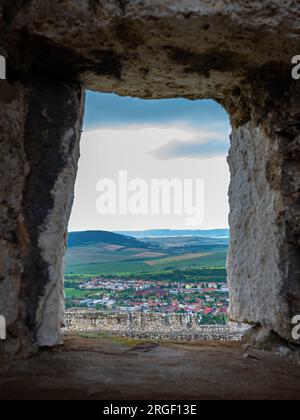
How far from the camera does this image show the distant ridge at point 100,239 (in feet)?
32.9

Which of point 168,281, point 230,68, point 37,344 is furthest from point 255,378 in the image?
point 168,281

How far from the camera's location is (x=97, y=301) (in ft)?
21.0

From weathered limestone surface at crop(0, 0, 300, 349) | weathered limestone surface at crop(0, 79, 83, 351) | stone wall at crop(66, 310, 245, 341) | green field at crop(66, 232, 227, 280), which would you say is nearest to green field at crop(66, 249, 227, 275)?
green field at crop(66, 232, 227, 280)

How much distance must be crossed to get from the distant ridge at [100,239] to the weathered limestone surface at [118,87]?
6.74 m

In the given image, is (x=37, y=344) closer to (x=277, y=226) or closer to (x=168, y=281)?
(x=277, y=226)

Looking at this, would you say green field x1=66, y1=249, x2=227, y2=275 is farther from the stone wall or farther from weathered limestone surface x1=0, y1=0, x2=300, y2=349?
weathered limestone surface x1=0, y1=0, x2=300, y2=349

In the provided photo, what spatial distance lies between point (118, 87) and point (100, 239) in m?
7.15

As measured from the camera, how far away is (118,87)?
136 inches

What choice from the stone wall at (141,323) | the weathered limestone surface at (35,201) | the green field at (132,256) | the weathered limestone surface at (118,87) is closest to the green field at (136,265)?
the green field at (132,256)

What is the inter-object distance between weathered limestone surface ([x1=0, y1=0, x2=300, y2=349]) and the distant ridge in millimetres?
6744

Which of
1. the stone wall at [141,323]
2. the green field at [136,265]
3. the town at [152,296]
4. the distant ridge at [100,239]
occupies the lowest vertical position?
the stone wall at [141,323]

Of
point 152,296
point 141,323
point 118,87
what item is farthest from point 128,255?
point 118,87

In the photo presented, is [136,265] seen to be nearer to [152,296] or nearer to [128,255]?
[128,255]

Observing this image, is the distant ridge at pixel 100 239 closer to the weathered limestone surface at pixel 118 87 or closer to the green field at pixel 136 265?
the green field at pixel 136 265
